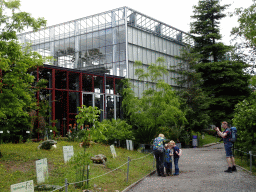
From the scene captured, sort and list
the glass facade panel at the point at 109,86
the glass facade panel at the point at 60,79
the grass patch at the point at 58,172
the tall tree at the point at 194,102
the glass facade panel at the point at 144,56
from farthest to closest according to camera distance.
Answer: the glass facade panel at the point at 144,56, the glass facade panel at the point at 109,86, the tall tree at the point at 194,102, the glass facade panel at the point at 60,79, the grass patch at the point at 58,172

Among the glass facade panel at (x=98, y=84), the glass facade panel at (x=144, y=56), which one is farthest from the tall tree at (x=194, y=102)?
the glass facade panel at (x=98, y=84)

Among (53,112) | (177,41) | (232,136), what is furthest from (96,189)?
(177,41)

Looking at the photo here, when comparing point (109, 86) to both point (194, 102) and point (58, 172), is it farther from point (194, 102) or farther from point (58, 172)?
point (58, 172)

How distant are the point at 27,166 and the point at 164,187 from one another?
5098mm

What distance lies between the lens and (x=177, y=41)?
40719 millimetres

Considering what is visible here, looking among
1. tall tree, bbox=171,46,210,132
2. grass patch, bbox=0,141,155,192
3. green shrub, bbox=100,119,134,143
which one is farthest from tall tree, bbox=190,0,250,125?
grass patch, bbox=0,141,155,192

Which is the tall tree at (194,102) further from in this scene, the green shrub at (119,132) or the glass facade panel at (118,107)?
the green shrub at (119,132)

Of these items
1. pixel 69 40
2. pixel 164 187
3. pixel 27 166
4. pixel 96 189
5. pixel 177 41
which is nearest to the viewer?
pixel 96 189

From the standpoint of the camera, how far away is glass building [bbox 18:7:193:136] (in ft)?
80.9

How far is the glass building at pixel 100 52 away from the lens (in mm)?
24656

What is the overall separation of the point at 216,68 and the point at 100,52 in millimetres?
13308

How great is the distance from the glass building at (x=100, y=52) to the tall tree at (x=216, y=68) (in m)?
5.50

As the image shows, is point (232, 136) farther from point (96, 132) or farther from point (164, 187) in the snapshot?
point (96, 132)

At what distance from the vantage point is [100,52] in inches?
1315
